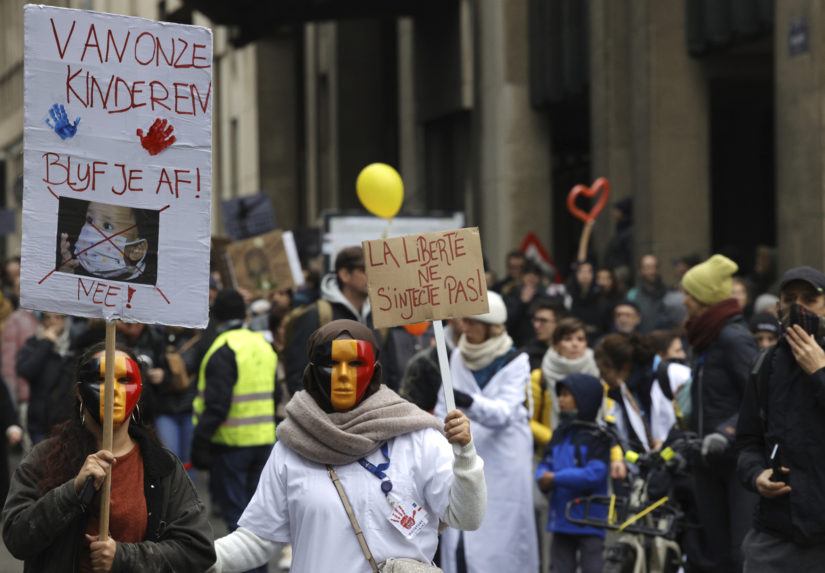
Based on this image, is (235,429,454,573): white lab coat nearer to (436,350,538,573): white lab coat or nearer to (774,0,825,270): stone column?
(436,350,538,573): white lab coat

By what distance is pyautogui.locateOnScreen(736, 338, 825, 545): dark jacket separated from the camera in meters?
6.32

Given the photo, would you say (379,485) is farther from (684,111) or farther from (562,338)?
(684,111)

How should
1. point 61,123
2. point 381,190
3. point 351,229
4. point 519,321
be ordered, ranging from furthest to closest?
point 351,229, point 519,321, point 381,190, point 61,123

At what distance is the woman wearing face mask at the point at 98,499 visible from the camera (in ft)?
16.4

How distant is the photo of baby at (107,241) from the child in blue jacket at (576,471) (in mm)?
3989

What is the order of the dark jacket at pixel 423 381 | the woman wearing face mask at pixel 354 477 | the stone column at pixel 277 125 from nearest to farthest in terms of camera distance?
the woman wearing face mask at pixel 354 477 < the dark jacket at pixel 423 381 < the stone column at pixel 277 125

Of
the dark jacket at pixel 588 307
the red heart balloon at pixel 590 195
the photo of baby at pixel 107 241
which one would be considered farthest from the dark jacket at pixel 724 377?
the red heart balloon at pixel 590 195

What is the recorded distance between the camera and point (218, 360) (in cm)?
1048

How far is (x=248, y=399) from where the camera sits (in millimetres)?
10492

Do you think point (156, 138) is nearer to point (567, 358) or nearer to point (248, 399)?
point (567, 358)

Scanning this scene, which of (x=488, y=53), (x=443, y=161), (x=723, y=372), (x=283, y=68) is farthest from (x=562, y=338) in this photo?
(x=283, y=68)

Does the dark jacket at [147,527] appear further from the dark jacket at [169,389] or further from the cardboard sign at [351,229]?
the cardboard sign at [351,229]

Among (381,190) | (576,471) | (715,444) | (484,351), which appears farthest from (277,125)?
(715,444)

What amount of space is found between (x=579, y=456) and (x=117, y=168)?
4.21m
